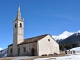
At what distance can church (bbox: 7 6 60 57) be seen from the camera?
161 feet

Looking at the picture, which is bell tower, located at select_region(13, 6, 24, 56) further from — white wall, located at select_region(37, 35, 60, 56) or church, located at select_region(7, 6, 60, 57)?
white wall, located at select_region(37, 35, 60, 56)

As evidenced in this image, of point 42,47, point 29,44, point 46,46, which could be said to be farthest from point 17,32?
point 46,46

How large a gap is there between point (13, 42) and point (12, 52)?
155 inches

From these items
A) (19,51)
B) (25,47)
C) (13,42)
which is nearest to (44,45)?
(25,47)

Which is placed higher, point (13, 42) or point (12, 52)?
point (13, 42)

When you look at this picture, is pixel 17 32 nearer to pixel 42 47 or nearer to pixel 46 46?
pixel 42 47

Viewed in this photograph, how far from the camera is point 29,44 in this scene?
167 ft

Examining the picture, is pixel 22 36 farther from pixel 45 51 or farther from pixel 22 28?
pixel 45 51

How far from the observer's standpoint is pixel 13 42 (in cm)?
5853

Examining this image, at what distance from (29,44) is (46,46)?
5.44m

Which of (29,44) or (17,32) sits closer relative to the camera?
(29,44)

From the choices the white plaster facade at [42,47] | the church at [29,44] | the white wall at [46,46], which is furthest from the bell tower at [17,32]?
the white wall at [46,46]

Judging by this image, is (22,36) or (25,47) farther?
(22,36)

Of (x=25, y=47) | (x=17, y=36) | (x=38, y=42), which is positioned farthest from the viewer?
(x=17, y=36)
